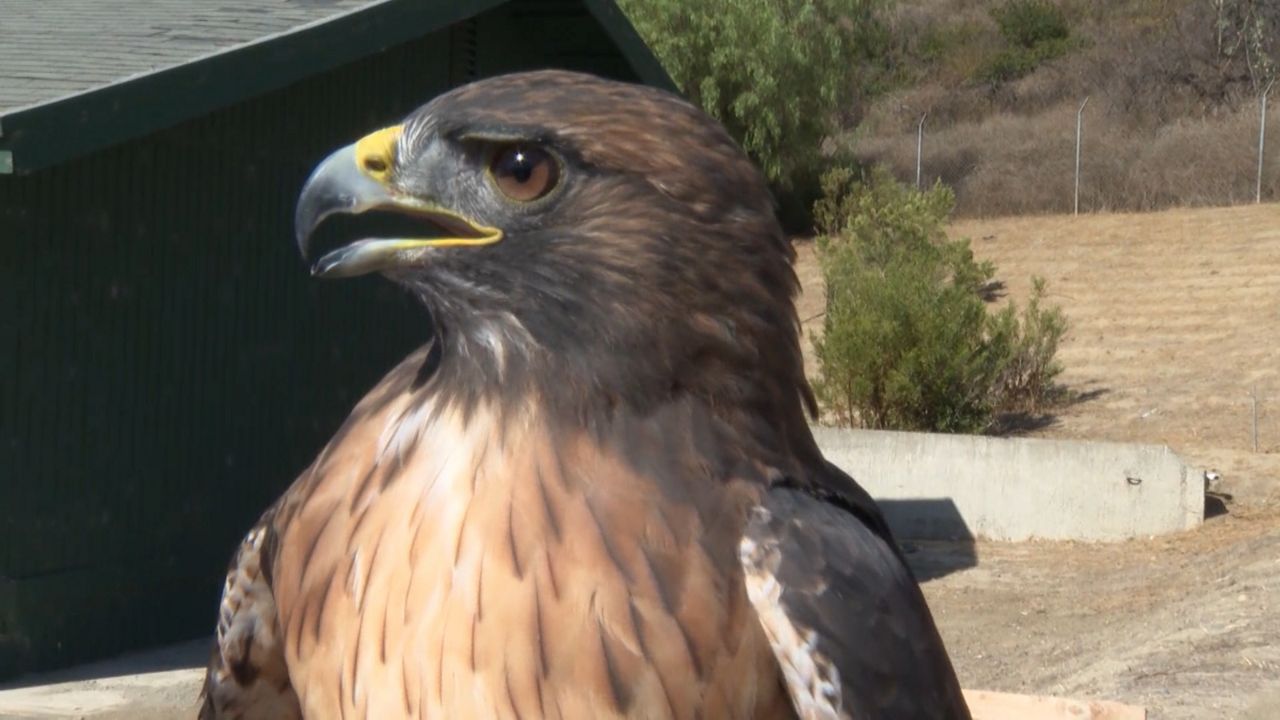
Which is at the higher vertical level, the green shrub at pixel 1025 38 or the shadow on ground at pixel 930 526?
the green shrub at pixel 1025 38

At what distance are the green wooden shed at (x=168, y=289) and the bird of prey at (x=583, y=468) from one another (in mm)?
5182

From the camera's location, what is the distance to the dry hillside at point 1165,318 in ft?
66.6

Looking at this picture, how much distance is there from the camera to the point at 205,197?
380 inches

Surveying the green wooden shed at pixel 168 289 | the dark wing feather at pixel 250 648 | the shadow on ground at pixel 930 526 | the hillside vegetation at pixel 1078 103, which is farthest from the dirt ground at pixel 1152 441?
the dark wing feather at pixel 250 648

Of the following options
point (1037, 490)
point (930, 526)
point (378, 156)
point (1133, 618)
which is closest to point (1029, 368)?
point (1037, 490)

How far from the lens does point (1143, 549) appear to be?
14.5 metres

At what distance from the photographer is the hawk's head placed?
8.84 feet

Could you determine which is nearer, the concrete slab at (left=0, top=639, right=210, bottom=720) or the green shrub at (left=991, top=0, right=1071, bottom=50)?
the concrete slab at (left=0, top=639, right=210, bottom=720)

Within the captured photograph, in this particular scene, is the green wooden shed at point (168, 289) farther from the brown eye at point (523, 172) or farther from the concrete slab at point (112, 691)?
the brown eye at point (523, 172)

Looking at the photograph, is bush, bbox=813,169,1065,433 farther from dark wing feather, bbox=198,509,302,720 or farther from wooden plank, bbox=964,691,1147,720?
dark wing feather, bbox=198,509,302,720

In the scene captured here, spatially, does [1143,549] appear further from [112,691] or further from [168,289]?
[112,691]

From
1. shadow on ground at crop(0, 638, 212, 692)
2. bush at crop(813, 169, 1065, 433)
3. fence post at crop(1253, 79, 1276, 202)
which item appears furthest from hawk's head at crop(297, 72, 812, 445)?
fence post at crop(1253, 79, 1276, 202)

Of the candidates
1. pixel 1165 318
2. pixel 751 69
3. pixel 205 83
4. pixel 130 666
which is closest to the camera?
pixel 205 83

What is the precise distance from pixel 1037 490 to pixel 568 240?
508 inches
